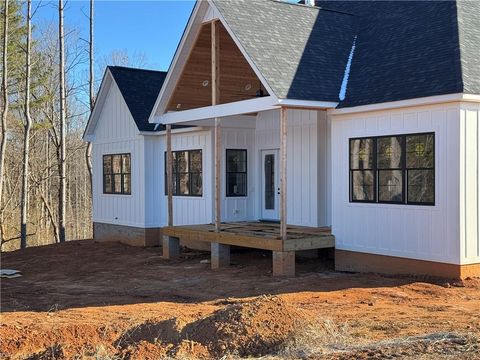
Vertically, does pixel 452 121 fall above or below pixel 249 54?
below

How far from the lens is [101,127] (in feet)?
75.2

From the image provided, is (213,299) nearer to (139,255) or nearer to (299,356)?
(299,356)

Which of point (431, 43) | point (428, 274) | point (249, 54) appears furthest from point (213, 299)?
point (431, 43)

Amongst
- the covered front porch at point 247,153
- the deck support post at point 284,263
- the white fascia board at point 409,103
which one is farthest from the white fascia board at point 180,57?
Result: the deck support post at point 284,263

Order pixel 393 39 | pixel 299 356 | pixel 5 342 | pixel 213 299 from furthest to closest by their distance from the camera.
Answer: pixel 393 39 → pixel 213 299 → pixel 5 342 → pixel 299 356

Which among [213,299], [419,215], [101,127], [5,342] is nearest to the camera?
[5,342]

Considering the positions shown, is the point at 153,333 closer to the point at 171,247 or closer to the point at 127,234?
the point at 171,247

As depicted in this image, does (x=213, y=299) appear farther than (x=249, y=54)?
No

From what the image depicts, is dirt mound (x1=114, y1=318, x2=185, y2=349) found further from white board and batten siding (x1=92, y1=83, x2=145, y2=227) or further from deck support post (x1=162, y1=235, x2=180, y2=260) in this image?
white board and batten siding (x1=92, y1=83, x2=145, y2=227)

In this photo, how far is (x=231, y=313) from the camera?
24.6 feet

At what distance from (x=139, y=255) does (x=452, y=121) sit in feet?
34.3

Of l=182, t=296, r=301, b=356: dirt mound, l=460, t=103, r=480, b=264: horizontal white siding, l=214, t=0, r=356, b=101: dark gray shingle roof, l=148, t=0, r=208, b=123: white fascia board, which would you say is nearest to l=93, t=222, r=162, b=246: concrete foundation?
l=148, t=0, r=208, b=123: white fascia board

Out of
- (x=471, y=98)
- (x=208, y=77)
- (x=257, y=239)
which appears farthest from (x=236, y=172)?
(x=471, y=98)

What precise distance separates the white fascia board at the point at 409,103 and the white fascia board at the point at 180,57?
4182mm
